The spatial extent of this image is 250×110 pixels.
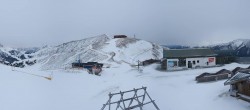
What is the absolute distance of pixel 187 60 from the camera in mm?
53625

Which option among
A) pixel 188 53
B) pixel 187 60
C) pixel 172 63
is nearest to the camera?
pixel 172 63

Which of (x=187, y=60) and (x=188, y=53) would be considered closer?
(x=187, y=60)

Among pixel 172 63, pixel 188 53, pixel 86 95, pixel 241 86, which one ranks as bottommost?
pixel 86 95

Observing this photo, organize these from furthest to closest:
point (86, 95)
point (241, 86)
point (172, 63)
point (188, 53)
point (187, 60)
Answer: point (188, 53), point (187, 60), point (172, 63), point (86, 95), point (241, 86)

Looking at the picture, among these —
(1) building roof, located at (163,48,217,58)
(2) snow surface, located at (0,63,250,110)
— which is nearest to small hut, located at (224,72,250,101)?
(2) snow surface, located at (0,63,250,110)

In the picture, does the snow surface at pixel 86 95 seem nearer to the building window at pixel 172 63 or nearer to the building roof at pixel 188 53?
the building window at pixel 172 63

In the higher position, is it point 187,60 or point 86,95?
point 187,60

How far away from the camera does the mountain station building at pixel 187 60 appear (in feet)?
176

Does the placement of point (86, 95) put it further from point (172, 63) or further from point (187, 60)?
point (187, 60)

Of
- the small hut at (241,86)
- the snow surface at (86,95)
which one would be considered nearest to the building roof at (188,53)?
the snow surface at (86,95)

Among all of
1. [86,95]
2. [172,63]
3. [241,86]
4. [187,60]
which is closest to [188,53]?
[187,60]

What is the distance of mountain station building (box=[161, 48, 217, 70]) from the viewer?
2106 inches

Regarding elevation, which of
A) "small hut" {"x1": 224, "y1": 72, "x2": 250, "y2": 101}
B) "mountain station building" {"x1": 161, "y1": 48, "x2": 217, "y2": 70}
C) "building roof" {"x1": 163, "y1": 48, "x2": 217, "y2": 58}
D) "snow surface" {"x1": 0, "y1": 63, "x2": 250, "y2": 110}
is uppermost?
"building roof" {"x1": 163, "y1": 48, "x2": 217, "y2": 58}

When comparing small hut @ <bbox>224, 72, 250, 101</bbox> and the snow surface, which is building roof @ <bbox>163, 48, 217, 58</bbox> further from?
small hut @ <bbox>224, 72, 250, 101</bbox>
